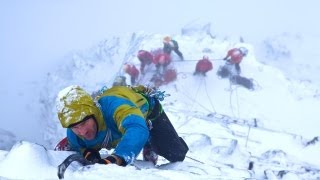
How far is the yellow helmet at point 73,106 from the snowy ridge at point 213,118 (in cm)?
25

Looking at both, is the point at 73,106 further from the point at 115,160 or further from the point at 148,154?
the point at 148,154

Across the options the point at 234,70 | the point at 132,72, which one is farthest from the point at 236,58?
the point at 132,72

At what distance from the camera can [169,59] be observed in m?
13.0

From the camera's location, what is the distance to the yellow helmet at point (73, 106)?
2.69 m

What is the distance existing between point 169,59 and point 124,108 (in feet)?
33.2

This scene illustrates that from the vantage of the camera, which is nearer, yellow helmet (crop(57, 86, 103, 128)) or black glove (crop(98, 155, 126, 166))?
black glove (crop(98, 155, 126, 166))

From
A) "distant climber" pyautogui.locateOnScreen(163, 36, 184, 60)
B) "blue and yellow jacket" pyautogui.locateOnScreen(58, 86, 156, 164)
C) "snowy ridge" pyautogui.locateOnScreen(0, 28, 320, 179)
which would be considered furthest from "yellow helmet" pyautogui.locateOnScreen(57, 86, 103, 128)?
"distant climber" pyautogui.locateOnScreen(163, 36, 184, 60)

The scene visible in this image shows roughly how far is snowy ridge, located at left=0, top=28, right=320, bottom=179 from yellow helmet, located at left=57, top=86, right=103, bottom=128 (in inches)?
9.8

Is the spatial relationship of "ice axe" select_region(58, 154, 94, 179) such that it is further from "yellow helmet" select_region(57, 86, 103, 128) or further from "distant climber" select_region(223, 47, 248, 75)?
"distant climber" select_region(223, 47, 248, 75)

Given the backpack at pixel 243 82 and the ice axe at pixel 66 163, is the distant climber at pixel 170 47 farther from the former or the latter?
the ice axe at pixel 66 163

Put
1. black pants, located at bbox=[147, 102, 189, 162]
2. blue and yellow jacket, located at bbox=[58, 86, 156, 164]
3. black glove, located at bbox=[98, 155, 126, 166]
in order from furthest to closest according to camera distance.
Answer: black pants, located at bbox=[147, 102, 189, 162] → blue and yellow jacket, located at bbox=[58, 86, 156, 164] → black glove, located at bbox=[98, 155, 126, 166]

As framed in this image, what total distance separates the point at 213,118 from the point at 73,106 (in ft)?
26.4

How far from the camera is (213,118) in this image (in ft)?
34.4

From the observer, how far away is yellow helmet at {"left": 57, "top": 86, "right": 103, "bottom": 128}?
2689 millimetres
